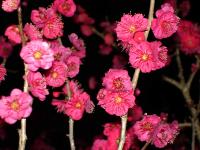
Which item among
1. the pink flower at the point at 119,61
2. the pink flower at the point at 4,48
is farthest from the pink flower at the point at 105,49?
the pink flower at the point at 4,48

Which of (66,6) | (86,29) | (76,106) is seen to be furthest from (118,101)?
(86,29)

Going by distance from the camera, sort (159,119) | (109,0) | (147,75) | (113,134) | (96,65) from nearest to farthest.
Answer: (159,119)
(113,134)
(147,75)
(109,0)
(96,65)

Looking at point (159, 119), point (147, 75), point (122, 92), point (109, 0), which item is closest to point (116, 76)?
point (122, 92)

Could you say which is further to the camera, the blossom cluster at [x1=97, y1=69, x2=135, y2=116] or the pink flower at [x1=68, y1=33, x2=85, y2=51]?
the pink flower at [x1=68, y1=33, x2=85, y2=51]

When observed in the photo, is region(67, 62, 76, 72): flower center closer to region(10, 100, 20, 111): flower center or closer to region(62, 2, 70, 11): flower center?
region(62, 2, 70, 11): flower center

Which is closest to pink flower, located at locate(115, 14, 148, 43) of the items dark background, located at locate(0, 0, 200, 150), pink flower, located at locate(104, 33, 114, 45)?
pink flower, located at locate(104, 33, 114, 45)

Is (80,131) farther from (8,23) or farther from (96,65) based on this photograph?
(8,23)
